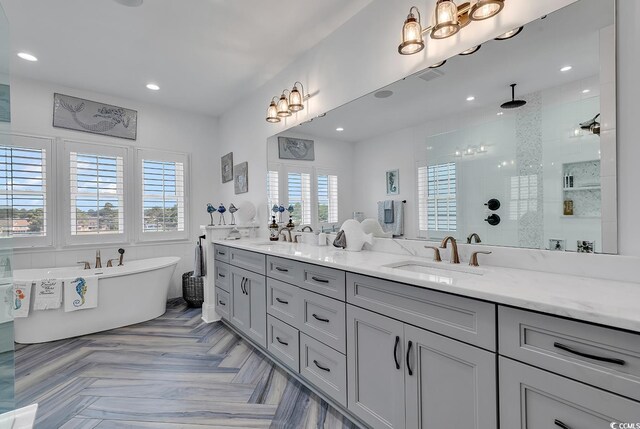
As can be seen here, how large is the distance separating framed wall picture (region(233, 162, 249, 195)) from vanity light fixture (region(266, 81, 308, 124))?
111cm

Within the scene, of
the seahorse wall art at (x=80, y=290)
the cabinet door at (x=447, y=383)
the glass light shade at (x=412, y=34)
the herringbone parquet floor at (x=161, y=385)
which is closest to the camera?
the cabinet door at (x=447, y=383)

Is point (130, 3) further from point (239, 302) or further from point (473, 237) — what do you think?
point (473, 237)

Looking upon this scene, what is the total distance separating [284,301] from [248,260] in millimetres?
675

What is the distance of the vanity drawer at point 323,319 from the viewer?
1.74 m

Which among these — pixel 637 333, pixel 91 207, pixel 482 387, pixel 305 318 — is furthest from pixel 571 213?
pixel 91 207

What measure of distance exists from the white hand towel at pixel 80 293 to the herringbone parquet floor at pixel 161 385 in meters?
0.35

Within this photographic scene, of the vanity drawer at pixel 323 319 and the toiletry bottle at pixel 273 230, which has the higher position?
the toiletry bottle at pixel 273 230

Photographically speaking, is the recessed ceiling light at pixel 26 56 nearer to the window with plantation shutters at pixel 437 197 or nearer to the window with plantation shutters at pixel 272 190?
the window with plantation shutters at pixel 272 190

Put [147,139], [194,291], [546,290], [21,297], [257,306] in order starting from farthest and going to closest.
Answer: [147,139] < [194,291] < [21,297] < [257,306] < [546,290]

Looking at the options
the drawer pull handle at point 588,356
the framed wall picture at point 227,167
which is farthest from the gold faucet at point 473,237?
the framed wall picture at point 227,167

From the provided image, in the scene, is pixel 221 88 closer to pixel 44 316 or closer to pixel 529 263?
pixel 44 316

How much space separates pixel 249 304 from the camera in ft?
8.90

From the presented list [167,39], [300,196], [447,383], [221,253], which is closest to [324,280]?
[447,383]

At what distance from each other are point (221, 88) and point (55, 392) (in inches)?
133
